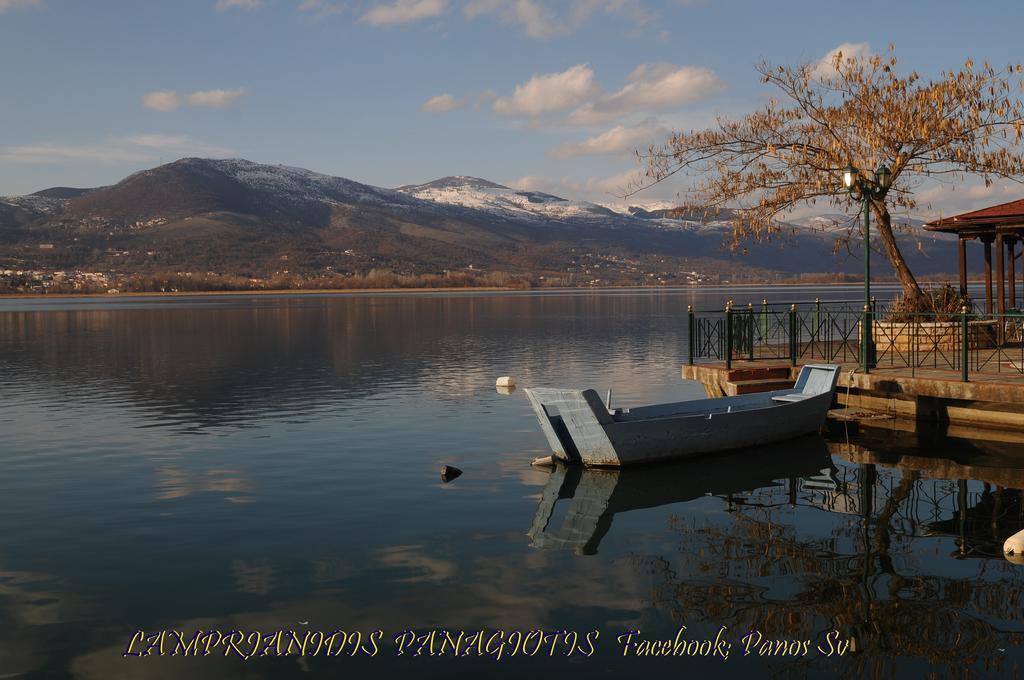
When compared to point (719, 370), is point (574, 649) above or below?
below

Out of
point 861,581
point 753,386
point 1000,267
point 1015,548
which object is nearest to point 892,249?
point 1000,267

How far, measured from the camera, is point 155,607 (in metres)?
9.68

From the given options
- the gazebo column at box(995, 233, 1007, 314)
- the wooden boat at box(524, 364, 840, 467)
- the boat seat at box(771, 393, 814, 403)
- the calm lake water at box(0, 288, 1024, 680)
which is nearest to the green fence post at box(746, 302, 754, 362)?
the calm lake water at box(0, 288, 1024, 680)

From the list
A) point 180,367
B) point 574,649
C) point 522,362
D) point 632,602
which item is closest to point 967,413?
point 632,602

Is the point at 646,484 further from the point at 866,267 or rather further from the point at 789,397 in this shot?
the point at 866,267

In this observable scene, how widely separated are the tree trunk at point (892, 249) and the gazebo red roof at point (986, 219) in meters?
1.09

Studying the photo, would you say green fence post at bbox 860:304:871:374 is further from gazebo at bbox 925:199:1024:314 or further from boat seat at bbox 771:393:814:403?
gazebo at bbox 925:199:1024:314

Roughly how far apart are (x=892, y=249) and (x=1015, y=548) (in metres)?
17.9

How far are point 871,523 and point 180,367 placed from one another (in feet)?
102

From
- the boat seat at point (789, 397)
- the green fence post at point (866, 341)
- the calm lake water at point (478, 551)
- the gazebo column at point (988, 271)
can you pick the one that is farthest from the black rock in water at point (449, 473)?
the gazebo column at point (988, 271)

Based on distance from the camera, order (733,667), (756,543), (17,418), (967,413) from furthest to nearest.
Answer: (17,418) < (967,413) < (756,543) < (733,667)

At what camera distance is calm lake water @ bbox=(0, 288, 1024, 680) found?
8.50m

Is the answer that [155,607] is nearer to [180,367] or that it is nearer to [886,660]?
[886,660]

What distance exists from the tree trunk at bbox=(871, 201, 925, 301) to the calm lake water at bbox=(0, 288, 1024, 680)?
7727 mm
